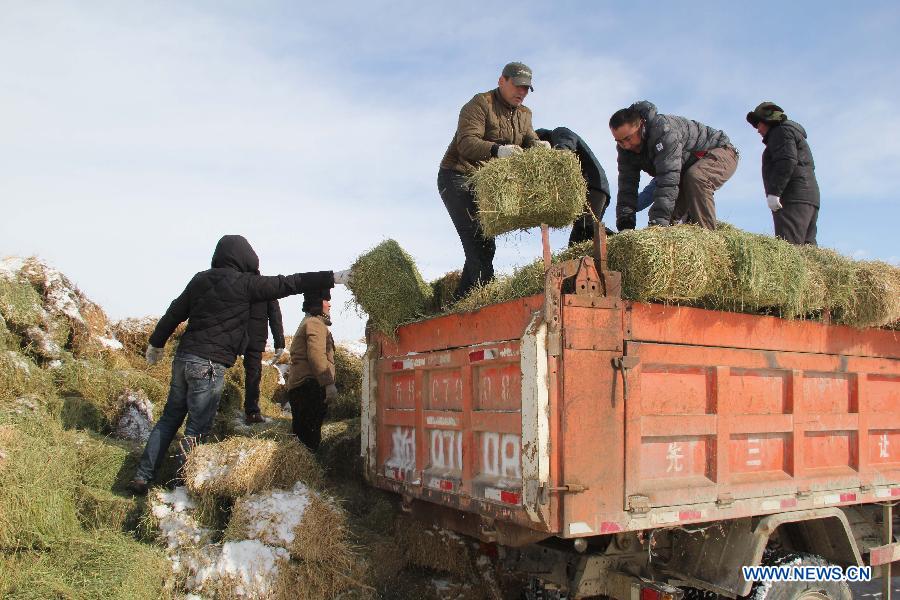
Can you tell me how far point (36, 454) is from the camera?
493cm

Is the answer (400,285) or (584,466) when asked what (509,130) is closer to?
(400,285)

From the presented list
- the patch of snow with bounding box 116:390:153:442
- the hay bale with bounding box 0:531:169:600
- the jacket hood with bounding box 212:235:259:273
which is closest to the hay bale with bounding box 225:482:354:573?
the hay bale with bounding box 0:531:169:600

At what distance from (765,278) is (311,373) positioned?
4.00 metres

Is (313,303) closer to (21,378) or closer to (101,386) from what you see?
(101,386)

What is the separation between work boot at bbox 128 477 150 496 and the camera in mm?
5371

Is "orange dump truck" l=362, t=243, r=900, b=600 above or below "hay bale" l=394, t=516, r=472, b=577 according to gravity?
above

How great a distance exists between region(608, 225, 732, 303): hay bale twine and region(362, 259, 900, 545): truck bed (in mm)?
120

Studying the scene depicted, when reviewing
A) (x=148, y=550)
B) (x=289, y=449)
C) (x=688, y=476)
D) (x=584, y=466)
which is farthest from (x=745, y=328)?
(x=148, y=550)

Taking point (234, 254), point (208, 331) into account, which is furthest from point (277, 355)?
point (208, 331)

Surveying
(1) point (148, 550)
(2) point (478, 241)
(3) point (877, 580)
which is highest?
(2) point (478, 241)

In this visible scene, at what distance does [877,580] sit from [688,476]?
2726mm

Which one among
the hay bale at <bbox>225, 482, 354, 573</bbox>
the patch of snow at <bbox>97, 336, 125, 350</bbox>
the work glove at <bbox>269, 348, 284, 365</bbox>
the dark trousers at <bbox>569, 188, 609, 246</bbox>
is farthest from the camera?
the work glove at <bbox>269, 348, 284, 365</bbox>

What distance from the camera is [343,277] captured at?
5.75 m

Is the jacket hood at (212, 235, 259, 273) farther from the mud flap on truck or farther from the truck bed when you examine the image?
the mud flap on truck
